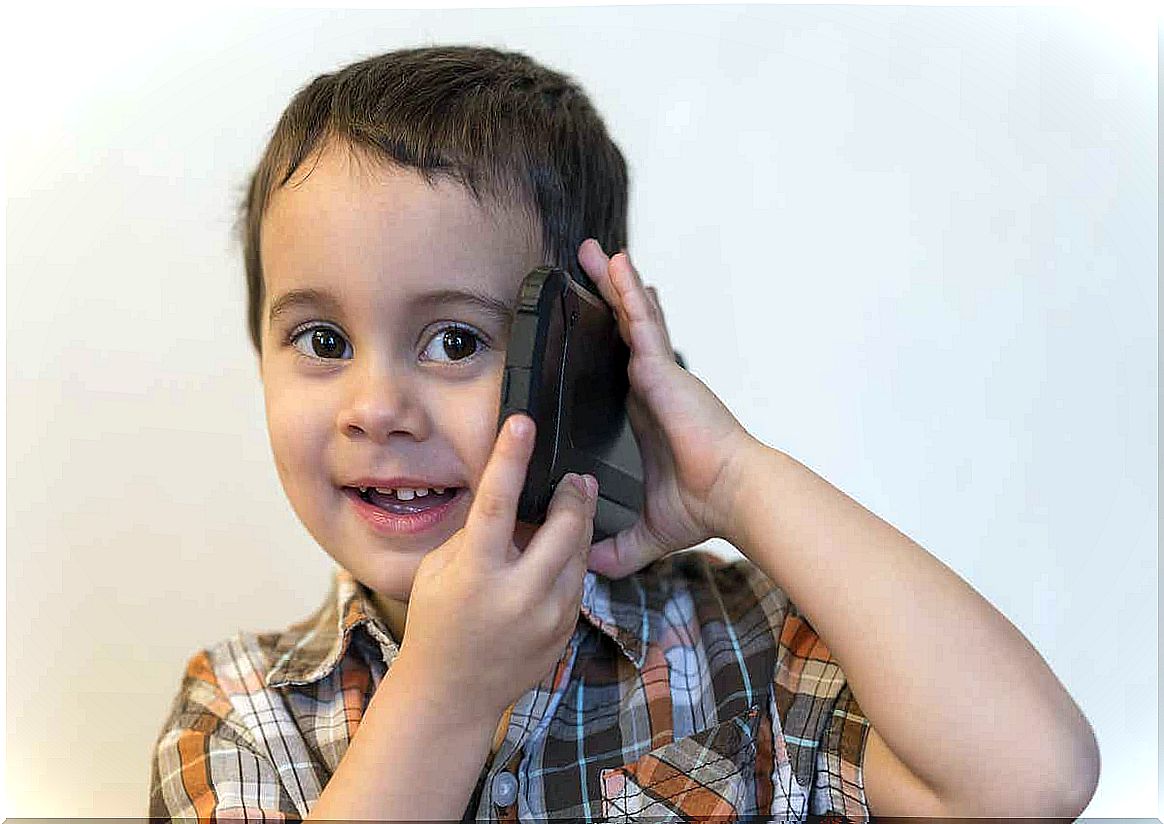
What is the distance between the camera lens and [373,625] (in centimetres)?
102

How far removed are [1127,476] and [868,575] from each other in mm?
820

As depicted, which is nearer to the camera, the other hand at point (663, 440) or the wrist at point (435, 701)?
the wrist at point (435, 701)

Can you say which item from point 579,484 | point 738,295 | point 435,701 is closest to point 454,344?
point 579,484

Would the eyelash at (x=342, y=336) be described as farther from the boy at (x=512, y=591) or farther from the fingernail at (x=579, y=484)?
the fingernail at (x=579, y=484)

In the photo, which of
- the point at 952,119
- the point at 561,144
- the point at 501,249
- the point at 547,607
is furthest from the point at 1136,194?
the point at 547,607

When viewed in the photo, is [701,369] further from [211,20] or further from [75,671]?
[75,671]

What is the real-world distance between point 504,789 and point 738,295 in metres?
0.78

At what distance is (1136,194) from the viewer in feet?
5.14

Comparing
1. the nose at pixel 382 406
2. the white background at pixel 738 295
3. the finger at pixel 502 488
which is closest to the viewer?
the finger at pixel 502 488

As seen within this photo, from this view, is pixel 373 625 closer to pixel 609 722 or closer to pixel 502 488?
pixel 609 722

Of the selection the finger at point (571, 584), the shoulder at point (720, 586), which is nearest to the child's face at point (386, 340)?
the finger at point (571, 584)

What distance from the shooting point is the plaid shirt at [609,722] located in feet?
3.11

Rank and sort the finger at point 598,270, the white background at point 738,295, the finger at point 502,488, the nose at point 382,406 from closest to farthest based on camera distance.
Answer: the finger at point 502,488
the nose at point 382,406
the finger at point 598,270
the white background at point 738,295

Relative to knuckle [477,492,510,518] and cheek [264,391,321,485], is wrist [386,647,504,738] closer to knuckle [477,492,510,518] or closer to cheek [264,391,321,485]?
knuckle [477,492,510,518]
